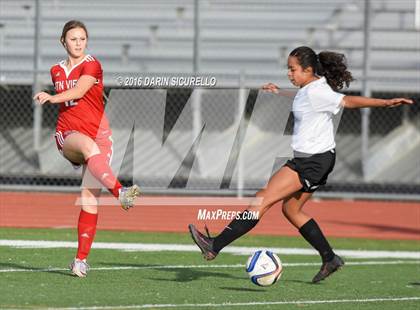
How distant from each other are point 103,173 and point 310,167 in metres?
1.59

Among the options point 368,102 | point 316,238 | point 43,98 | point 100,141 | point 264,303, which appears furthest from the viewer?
point 316,238

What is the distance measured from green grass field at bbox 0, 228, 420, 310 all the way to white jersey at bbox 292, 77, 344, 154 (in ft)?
3.65

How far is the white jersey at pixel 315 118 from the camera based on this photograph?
8.36 meters

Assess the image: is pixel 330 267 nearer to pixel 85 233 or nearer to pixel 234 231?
pixel 234 231

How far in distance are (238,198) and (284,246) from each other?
16.7 ft

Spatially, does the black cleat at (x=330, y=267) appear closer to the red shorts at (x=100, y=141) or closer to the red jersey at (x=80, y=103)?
the red shorts at (x=100, y=141)

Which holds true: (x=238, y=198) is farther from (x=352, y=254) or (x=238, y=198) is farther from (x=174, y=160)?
(x=352, y=254)

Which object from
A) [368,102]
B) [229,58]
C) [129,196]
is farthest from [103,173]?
[229,58]

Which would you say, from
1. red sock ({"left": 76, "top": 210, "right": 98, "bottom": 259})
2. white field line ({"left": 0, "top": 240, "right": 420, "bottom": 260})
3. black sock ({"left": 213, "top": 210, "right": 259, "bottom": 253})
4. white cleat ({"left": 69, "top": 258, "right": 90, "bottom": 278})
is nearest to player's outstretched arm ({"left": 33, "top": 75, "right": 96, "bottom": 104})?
red sock ({"left": 76, "top": 210, "right": 98, "bottom": 259})

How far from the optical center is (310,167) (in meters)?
8.32

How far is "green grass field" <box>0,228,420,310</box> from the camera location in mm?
7332

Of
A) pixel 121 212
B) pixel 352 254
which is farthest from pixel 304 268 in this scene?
pixel 121 212

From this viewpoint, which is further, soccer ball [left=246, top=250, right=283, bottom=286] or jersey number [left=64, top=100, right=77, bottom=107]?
jersey number [left=64, top=100, right=77, bottom=107]

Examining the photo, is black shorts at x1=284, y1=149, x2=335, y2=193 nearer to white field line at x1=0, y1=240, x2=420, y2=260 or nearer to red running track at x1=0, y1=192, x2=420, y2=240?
white field line at x1=0, y1=240, x2=420, y2=260
